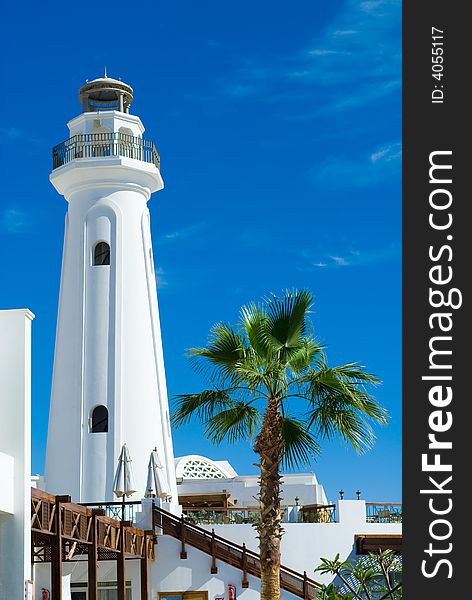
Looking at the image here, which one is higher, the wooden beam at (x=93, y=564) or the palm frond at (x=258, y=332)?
the palm frond at (x=258, y=332)

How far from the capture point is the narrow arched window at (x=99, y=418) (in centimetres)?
3381

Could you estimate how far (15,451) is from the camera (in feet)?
69.5

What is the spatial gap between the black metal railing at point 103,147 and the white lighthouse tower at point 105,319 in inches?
1.2

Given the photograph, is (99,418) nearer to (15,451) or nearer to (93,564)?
(93,564)

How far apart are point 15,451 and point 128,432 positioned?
41.0 feet

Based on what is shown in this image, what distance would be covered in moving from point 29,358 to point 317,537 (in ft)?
43.3

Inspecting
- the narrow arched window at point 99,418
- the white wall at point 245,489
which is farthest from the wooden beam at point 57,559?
the white wall at point 245,489

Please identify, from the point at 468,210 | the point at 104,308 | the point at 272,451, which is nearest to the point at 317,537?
the point at 104,308

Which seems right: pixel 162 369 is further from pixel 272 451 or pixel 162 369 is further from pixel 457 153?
pixel 457 153

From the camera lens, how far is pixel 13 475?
2081 centimetres

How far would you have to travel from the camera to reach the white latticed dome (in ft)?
137

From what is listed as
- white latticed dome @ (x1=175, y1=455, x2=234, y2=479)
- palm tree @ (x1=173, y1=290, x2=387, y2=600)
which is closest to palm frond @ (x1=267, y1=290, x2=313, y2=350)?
palm tree @ (x1=173, y1=290, x2=387, y2=600)

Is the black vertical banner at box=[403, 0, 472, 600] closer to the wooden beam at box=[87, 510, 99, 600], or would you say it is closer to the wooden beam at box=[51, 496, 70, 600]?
the wooden beam at box=[51, 496, 70, 600]

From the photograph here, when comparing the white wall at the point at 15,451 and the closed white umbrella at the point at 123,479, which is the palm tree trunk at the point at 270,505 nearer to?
the white wall at the point at 15,451
